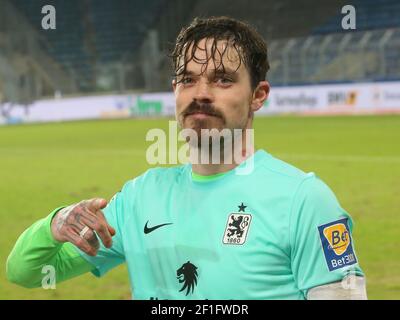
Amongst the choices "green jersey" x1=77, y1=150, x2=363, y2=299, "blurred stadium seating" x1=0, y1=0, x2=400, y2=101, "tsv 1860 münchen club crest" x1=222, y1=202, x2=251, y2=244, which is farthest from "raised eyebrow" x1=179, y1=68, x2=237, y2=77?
"blurred stadium seating" x1=0, y1=0, x2=400, y2=101

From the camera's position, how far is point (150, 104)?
28.7 meters

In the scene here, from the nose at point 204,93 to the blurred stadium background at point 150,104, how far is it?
332 millimetres

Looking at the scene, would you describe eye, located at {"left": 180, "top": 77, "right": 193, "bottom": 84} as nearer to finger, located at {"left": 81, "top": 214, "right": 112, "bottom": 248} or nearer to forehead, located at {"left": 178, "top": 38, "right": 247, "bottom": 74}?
forehead, located at {"left": 178, "top": 38, "right": 247, "bottom": 74}

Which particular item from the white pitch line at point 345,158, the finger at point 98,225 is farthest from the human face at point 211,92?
the white pitch line at point 345,158

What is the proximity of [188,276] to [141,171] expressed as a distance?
10.0 metres

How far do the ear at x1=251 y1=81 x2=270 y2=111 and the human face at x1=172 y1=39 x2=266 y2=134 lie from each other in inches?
3.4

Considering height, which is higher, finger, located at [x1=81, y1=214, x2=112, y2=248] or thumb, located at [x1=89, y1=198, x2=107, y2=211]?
thumb, located at [x1=89, y1=198, x2=107, y2=211]

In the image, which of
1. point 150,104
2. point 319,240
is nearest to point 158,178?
point 319,240

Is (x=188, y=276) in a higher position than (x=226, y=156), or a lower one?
lower

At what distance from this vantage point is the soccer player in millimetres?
1953

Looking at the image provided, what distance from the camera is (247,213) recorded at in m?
2.04

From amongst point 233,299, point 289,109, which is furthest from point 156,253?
point 289,109

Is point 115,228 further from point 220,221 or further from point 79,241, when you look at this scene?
point 220,221

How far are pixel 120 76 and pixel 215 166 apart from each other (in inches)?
1152
